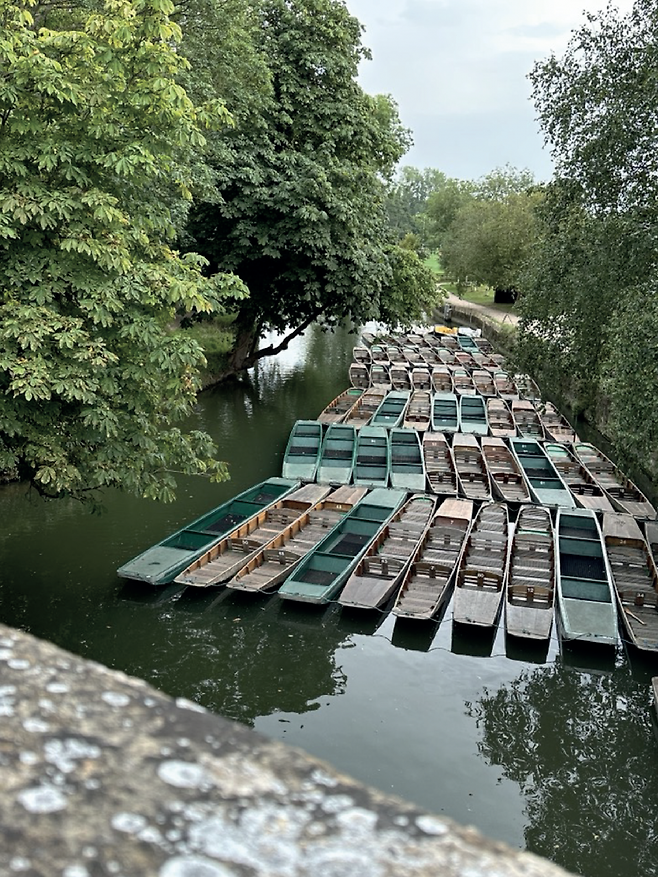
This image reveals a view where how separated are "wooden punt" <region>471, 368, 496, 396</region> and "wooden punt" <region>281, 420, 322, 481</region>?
8.13 m

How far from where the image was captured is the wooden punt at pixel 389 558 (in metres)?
11.2


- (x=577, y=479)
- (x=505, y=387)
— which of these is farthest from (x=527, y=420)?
(x=577, y=479)

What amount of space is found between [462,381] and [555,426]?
5.80 m

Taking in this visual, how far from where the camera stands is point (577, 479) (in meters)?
17.2

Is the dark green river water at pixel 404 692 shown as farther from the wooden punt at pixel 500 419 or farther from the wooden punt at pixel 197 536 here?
the wooden punt at pixel 500 419

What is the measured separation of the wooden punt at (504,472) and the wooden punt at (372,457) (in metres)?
2.38

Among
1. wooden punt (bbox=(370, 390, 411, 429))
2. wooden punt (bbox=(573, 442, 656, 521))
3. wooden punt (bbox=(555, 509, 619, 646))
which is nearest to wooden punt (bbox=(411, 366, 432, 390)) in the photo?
wooden punt (bbox=(370, 390, 411, 429))

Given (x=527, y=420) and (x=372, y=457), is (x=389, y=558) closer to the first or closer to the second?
(x=372, y=457)

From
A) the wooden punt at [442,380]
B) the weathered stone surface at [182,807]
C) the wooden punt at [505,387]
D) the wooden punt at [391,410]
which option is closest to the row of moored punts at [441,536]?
the wooden punt at [391,410]

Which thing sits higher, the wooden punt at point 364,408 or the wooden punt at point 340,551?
the wooden punt at point 364,408

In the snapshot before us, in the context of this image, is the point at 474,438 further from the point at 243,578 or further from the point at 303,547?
the point at 243,578

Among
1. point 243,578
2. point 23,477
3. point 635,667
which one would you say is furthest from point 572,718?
point 23,477

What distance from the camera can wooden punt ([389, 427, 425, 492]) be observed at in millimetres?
16328

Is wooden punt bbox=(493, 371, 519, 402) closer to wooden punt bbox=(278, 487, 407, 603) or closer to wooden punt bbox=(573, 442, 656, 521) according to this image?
wooden punt bbox=(573, 442, 656, 521)
